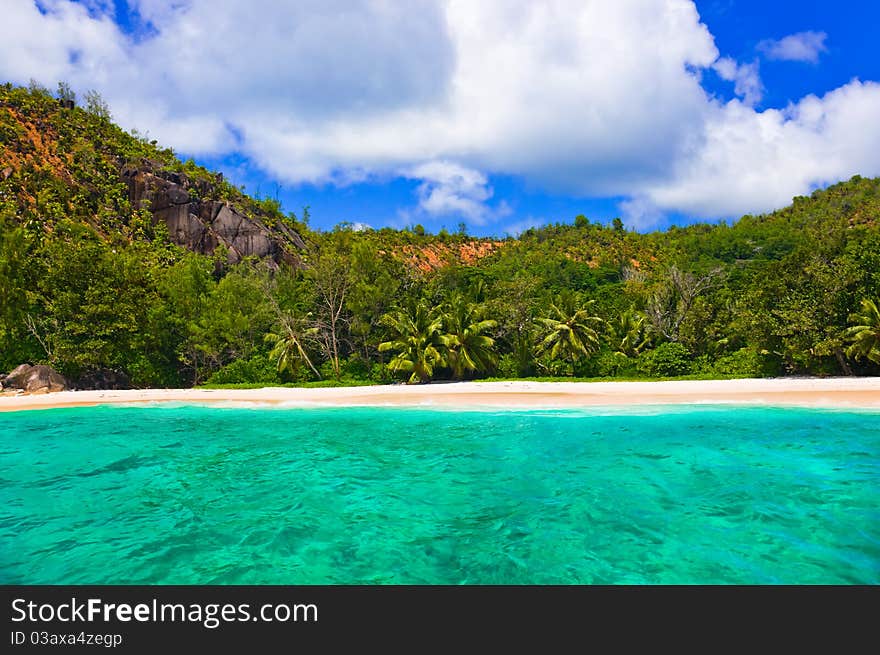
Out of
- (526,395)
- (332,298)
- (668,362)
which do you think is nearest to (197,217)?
(332,298)

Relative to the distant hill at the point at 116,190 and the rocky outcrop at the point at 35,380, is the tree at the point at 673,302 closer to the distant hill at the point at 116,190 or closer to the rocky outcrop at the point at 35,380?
the rocky outcrop at the point at 35,380

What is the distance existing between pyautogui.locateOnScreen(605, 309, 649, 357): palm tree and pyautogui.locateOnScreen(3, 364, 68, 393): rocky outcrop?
116 ft

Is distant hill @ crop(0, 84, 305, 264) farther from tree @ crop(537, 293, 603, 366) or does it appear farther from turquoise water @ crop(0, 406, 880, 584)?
turquoise water @ crop(0, 406, 880, 584)

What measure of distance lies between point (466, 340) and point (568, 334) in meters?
6.48

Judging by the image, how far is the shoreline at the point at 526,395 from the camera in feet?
65.8

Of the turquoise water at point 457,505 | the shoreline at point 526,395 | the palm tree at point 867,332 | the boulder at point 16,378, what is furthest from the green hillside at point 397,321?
the turquoise water at point 457,505

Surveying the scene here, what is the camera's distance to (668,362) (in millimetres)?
28828

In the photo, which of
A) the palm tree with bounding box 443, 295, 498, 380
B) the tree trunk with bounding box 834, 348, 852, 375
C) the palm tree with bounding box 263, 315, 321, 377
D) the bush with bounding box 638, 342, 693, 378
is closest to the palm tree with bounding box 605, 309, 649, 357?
the bush with bounding box 638, 342, 693, 378

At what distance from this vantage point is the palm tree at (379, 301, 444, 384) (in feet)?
94.8
